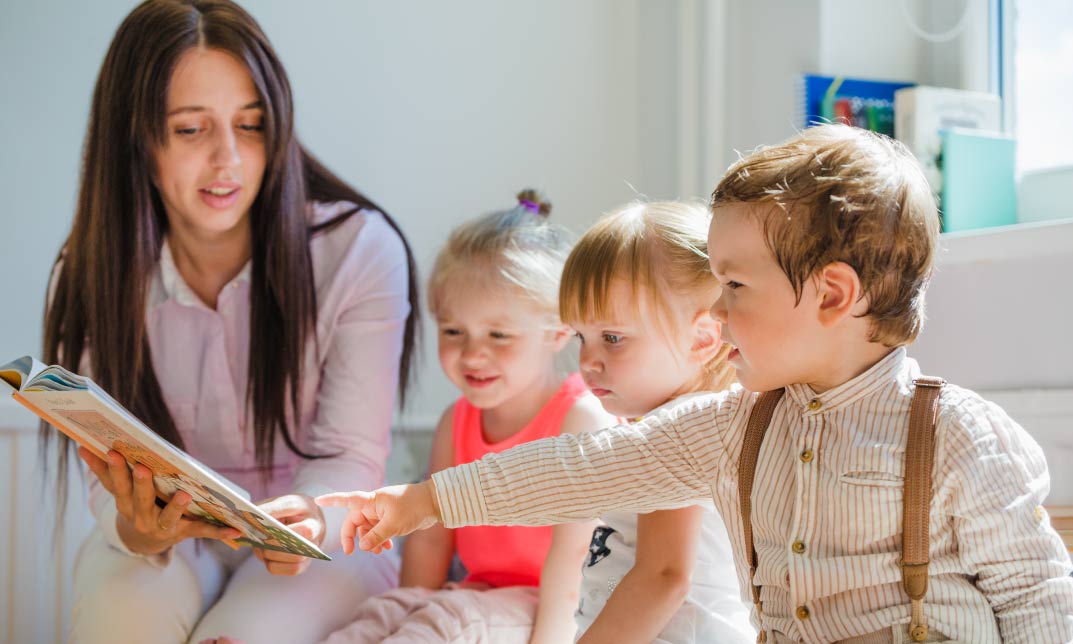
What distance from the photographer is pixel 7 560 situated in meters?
1.88

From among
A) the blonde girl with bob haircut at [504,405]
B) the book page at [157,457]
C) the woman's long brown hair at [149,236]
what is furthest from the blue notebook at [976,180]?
the book page at [157,457]

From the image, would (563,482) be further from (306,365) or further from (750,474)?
(306,365)

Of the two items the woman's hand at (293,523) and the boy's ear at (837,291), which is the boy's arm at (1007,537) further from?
the woman's hand at (293,523)

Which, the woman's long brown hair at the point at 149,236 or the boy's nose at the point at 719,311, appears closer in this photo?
the boy's nose at the point at 719,311

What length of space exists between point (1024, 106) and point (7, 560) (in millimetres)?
1920

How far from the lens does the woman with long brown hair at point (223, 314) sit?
141cm

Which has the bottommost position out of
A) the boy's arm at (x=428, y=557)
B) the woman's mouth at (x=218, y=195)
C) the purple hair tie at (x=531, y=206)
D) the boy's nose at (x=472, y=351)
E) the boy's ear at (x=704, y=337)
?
the boy's arm at (x=428, y=557)

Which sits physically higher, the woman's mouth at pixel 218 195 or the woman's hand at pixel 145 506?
the woman's mouth at pixel 218 195

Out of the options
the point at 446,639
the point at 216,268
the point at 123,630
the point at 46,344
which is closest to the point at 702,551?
the point at 446,639

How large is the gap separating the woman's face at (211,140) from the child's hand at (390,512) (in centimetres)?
60

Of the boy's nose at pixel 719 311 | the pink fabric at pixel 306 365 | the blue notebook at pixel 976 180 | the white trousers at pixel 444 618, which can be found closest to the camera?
the boy's nose at pixel 719 311

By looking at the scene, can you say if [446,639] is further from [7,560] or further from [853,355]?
[7,560]

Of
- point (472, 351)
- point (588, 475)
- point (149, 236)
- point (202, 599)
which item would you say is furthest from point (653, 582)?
point (149, 236)

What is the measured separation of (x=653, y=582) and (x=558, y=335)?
1.67ft
